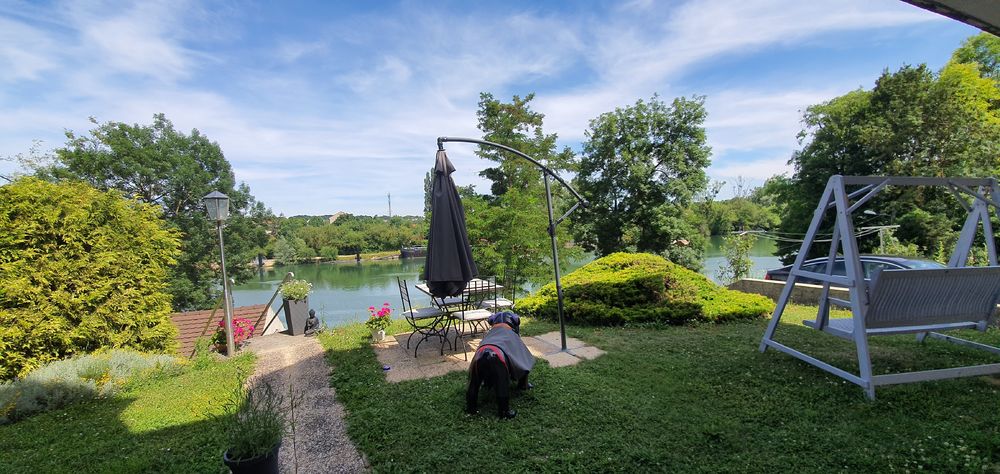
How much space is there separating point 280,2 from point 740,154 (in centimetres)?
2933

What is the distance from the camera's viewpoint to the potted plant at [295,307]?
6.86 meters

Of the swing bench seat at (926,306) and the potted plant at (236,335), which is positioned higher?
the swing bench seat at (926,306)

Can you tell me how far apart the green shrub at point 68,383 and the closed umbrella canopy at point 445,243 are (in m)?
3.33

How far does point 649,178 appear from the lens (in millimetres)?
18469

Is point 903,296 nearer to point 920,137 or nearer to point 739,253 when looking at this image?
point 739,253

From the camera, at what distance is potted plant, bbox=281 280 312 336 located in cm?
686

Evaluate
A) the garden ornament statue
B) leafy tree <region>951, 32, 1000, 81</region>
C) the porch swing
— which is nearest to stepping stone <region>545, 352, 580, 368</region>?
the porch swing

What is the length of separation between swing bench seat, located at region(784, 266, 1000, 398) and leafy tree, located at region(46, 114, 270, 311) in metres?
21.0

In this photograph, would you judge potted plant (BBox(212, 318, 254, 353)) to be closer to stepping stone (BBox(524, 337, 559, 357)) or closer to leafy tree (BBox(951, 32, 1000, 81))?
stepping stone (BBox(524, 337, 559, 357))

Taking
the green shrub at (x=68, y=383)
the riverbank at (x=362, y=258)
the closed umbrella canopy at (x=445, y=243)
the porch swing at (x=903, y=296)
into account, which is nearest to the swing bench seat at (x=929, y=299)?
the porch swing at (x=903, y=296)

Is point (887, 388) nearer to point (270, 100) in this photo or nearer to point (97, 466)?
point (97, 466)

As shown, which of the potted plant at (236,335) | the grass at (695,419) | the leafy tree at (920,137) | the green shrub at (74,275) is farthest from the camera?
the leafy tree at (920,137)

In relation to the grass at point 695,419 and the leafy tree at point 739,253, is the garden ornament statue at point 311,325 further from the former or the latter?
the leafy tree at point 739,253

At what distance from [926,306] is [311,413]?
17.2 ft
